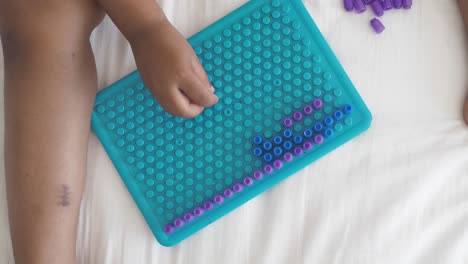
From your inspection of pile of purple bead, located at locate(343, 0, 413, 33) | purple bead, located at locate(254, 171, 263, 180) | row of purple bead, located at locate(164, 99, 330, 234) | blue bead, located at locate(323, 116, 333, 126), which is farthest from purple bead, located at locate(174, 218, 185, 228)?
pile of purple bead, located at locate(343, 0, 413, 33)

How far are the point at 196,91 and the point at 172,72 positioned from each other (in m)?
0.03

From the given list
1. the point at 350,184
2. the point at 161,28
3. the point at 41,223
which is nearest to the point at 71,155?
the point at 41,223

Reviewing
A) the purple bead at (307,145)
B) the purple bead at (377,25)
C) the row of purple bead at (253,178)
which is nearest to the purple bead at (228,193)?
the row of purple bead at (253,178)

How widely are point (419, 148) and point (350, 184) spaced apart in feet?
0.30

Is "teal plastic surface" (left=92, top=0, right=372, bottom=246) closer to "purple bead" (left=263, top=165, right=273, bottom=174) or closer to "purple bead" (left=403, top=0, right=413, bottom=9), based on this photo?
"purple bead" (left=263, top=165, right=273, bottom=174)

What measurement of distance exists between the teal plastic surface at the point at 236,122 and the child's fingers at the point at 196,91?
10cm

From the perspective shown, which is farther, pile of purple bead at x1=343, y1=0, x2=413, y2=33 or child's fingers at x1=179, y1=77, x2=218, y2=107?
pile of purple bead at x1=343, y1=0, x2=413, y2=33

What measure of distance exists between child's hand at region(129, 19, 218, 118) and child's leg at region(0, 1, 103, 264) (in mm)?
100

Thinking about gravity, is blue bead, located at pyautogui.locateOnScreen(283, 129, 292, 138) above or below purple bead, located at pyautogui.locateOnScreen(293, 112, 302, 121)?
below

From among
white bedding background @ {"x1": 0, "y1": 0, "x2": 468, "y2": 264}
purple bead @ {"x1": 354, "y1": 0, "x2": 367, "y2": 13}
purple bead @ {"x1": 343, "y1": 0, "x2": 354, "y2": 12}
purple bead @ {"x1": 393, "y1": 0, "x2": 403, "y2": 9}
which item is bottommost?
white bedding background @ {"x1": 0, "y1": 0, "x2": 468, "y2": 264}

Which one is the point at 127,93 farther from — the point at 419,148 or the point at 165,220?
the point at 419,148

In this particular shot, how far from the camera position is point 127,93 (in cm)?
72

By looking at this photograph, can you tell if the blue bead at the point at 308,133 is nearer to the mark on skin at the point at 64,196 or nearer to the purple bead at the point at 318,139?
the purple bead at the point at 318,139

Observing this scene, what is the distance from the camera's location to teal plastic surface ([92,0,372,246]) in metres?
0.68
